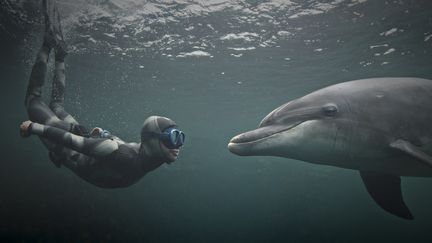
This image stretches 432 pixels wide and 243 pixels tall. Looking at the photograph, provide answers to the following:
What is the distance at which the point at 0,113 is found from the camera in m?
55.2

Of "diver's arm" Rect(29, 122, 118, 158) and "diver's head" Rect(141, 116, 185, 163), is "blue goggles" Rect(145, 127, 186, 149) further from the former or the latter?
"diver's arm" Rect(29, 122, 118, 158)

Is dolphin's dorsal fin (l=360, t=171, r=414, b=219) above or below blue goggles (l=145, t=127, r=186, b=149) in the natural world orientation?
below

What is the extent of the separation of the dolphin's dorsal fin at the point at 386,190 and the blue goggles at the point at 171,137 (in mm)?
3324

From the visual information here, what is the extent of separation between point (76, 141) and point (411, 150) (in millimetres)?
5511

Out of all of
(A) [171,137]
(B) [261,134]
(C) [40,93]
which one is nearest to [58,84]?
(C) [40,93]

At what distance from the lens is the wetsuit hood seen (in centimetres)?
572

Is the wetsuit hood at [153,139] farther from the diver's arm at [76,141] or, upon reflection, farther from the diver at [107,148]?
the diver's arm at [76,141]

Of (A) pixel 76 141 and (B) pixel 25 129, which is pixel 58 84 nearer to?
(B) pixel 25 129

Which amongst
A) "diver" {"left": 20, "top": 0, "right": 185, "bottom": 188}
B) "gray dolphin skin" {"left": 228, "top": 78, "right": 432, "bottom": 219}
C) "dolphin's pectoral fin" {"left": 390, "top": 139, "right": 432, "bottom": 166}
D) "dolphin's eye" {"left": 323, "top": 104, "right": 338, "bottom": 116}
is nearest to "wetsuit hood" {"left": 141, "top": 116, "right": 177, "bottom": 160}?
"diver" {"left": 20, "top": 0, "right": 185, "bottom": 188}

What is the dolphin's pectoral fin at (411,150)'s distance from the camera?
10.6ft

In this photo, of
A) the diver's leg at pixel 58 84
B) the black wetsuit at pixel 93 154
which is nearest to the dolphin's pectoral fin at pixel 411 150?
the black wetsuit at pixel 93 154

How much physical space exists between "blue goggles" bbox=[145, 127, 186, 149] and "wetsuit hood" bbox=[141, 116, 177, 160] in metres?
0.11

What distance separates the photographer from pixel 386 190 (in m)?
4.80

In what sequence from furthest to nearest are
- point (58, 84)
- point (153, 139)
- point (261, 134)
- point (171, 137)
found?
point (58, 84) < point (153, 139) < point (171, 137) < point (261, 134)
